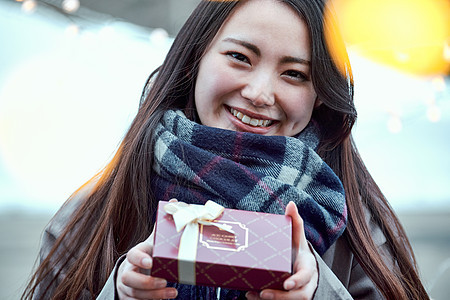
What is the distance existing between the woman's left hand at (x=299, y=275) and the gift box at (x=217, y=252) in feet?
0.05

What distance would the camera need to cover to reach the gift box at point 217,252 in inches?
32.3

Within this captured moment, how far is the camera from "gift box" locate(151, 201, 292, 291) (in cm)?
82

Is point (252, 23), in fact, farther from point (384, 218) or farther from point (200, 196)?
point (384, 218)

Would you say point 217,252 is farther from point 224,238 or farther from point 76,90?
point 76,90

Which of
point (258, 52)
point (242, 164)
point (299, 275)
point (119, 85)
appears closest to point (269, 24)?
point (258, 52)

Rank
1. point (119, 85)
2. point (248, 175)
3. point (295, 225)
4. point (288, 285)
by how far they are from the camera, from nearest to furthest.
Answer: point (288, 285) → point (295, 225) → point (248, 175) → point (119, 85)

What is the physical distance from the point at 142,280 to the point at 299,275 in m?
0.26

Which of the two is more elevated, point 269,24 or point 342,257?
point 269,24

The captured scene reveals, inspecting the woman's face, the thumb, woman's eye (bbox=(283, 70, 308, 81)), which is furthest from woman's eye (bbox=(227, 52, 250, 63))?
the thumb

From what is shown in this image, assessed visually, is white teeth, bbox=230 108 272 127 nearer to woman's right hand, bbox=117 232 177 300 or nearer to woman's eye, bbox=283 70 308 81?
woman's eye, bbox=283 70 308 81

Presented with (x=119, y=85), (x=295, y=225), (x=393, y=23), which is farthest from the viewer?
(x=119, y=85)

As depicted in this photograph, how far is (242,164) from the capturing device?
1.25 metres

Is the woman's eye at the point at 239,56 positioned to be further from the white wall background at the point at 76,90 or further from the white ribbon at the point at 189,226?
the white wall background at the point at 76,90

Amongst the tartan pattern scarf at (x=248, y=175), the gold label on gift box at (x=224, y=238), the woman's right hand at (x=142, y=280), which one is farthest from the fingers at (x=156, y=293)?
the tartan pattern scarf at (x=248, y=175)
